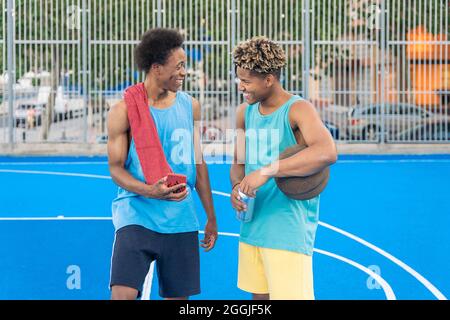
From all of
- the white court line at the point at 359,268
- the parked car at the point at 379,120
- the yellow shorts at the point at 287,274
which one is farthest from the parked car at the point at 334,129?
the yellow shorts at the point at 287,274

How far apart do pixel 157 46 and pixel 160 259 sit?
1.08 metres

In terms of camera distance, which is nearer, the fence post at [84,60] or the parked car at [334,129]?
the fence post at [84,60]

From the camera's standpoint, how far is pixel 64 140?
2008 cm

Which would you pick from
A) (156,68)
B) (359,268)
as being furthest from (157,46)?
(359,268)

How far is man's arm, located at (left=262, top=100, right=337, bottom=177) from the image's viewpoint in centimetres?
442

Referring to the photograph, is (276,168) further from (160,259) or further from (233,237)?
(233,237)

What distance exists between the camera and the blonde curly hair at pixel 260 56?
455 cm

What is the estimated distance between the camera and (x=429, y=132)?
67.1 ft

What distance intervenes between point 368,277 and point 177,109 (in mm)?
3681

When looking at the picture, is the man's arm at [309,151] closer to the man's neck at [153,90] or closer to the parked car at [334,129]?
the man's neck at [153,90]

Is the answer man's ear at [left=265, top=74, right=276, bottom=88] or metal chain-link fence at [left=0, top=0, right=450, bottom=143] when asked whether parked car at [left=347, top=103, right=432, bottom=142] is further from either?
man's ear at [left=265, top=74, right=276, bottom=88]

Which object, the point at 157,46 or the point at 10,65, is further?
the point at 10,65

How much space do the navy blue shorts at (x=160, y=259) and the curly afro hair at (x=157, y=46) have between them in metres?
0.85

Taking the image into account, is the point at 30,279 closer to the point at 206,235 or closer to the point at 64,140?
the point at 206,235
